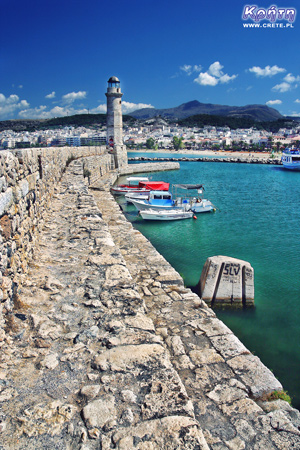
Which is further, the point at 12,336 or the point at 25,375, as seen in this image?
the point at 12,336

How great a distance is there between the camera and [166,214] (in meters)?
16.6

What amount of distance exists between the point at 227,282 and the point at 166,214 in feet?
30.9

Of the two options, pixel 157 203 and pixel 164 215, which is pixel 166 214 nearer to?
pixel 164 215

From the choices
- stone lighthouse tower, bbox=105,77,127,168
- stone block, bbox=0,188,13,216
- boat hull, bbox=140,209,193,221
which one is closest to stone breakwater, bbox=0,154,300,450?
stone block, bbox=0,188,13,216

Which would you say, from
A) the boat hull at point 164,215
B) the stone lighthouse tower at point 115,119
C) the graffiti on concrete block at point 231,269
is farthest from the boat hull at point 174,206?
the stone lighthouse tower at point 115,119

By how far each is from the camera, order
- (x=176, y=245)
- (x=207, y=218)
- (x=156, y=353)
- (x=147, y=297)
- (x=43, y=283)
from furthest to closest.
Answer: (x=207, y=218) < (x=176, y=245) < (x=147, y=297) < (x=43, y=283) < (x=156, y=353)

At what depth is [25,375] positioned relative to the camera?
2240 millimetres

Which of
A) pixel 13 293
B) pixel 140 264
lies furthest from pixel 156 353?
pixel 140 264

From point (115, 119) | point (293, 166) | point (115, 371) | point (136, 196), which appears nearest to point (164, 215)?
point (136, 196)

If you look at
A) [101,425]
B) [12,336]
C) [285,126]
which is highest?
[285,126]

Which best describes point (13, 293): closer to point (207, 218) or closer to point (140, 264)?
point (140, 264)

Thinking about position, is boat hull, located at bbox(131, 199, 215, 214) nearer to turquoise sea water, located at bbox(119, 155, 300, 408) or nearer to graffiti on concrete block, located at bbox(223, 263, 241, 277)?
turquoise sea water, located at bbox(119, 155, 300, 408)

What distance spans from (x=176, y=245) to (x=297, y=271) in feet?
15.3

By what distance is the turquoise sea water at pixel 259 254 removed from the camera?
6.38 meters
